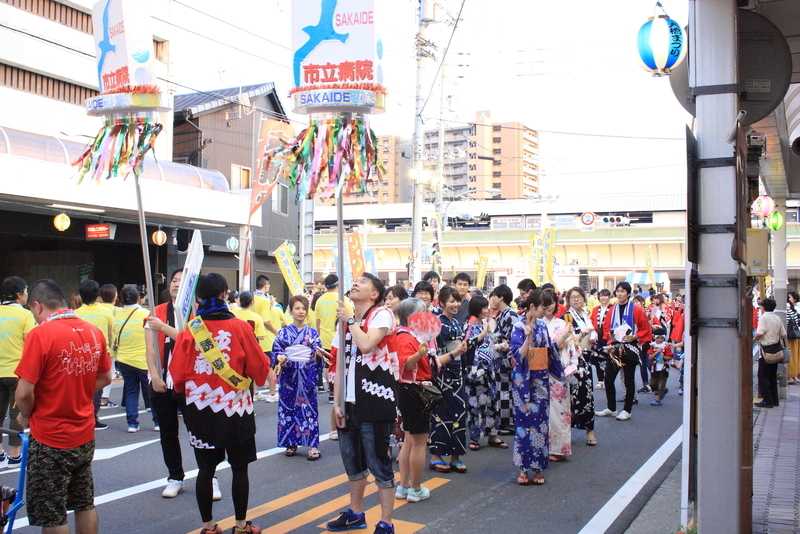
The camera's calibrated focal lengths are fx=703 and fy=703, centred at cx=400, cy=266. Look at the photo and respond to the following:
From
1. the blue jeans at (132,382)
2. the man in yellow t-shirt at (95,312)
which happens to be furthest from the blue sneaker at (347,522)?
the blue jeans at (132,382)

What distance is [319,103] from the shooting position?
4840 mm

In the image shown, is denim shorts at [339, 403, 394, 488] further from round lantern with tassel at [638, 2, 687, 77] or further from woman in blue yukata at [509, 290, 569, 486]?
round lantern with tassel at [638, 2, 687, 77]

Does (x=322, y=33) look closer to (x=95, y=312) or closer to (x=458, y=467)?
(x=458, y=467)

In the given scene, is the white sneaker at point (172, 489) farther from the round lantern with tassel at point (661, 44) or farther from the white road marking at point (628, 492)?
the round lantern with tassel at point (661, 44)

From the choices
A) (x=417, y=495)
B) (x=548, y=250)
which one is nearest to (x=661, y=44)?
(x=417, y=495)

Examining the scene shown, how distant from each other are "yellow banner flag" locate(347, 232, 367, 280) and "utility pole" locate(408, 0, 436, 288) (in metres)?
7.29

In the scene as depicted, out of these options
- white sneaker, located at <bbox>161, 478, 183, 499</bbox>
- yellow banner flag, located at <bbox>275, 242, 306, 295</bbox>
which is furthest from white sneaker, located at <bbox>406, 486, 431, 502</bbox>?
yellow banner flag, located at <bbox>275, 242, 306, 295</bbox>

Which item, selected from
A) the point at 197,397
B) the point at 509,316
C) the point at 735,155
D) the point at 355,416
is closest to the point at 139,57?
the point at 197,397

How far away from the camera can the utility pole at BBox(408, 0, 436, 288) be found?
19.3m

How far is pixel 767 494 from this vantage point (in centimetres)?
609

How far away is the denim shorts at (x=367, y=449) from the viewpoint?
486 centimetres

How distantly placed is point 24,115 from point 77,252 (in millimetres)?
4398

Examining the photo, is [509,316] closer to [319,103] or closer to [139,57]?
[319,103]

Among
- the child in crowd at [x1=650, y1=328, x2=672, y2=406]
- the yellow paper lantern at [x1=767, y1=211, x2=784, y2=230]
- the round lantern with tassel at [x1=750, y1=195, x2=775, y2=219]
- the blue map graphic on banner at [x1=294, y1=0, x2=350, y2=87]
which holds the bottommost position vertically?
the child in crowd at [x1=650, y1=328, x2=672, y2=406]
